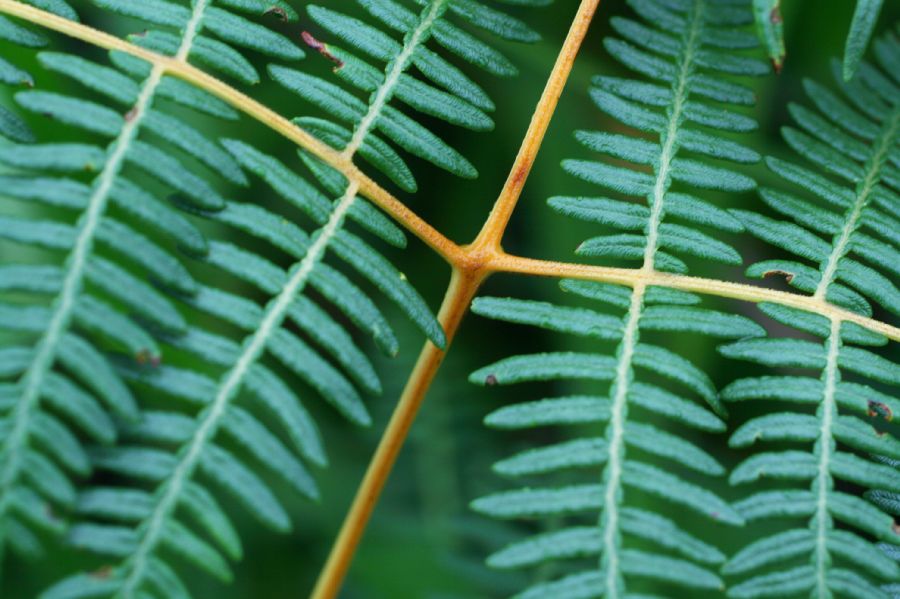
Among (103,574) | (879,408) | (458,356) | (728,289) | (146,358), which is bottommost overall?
(103,574)

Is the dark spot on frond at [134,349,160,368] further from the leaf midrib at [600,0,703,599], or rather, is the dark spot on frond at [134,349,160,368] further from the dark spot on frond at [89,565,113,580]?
the leaf midrib at [600,0,703,599]

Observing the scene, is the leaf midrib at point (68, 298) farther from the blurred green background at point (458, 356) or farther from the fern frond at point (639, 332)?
the blurred green background at point (458, 356)

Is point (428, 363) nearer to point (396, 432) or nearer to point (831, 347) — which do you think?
point (396, 432)

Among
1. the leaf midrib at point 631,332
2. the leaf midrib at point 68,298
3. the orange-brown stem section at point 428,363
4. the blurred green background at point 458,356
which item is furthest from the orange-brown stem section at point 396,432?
the blurred green background at point 458,356

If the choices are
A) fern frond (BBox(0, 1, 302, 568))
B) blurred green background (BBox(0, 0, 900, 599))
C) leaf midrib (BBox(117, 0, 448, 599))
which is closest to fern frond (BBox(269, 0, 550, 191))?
leaf midrib (BBox(117, 0, 448, 599))

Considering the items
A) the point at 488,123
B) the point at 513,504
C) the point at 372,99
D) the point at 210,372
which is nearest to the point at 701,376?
the point at 513,504

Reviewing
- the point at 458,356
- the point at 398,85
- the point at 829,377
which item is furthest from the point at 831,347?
the point at 458,356

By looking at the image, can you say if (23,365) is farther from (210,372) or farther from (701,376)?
(210,372)
